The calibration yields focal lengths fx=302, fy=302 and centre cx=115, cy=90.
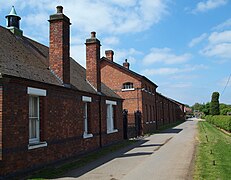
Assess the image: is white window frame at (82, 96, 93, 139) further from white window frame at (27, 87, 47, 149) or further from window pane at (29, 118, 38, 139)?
window pane at (29, 118, 38, 139)

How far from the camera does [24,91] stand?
1035cm

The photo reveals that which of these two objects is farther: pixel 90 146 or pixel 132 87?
pixel 132 87

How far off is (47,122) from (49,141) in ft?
2.57

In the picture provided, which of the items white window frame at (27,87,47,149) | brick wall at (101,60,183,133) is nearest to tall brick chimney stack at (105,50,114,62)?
brick wall at (101,60,183,133)

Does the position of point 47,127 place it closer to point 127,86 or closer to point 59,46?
point 59,46

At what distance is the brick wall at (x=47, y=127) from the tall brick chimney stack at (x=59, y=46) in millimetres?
1054

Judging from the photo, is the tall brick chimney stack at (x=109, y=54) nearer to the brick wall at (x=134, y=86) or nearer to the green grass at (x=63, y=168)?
the brick wall at (x=134, y=86)

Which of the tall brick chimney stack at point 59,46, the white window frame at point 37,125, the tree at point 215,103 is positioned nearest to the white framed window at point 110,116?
the tall brick chimney stack at point 59,46

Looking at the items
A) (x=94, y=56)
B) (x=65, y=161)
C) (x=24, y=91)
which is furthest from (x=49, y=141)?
(x=94, y=56)

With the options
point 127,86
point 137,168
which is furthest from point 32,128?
point 127,86

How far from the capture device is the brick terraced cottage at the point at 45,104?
9.66 m

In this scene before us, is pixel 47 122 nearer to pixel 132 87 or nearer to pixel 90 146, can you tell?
pixel 90 146

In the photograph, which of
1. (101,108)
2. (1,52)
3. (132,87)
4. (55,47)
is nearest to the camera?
(1,52)

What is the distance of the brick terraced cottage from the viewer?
31.7 ft
